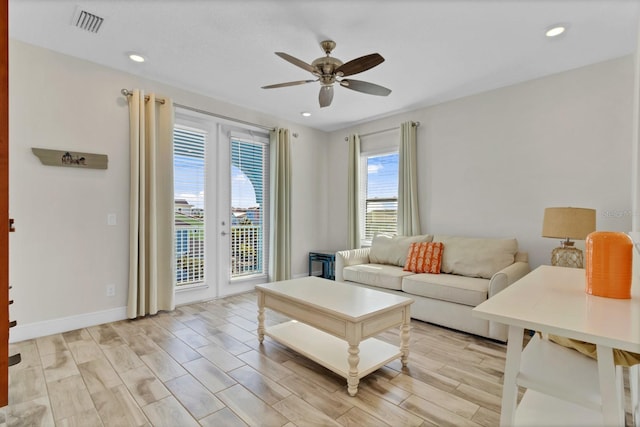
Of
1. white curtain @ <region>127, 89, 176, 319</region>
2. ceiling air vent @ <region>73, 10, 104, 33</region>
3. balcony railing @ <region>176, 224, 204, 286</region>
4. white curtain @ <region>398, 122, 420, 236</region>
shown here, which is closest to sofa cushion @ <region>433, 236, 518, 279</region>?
white curtain @ <region>398, 122, 420, 236</region>

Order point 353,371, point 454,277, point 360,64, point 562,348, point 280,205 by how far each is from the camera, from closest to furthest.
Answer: point 562,348 → point 353,371 → point 360,64 → point 454,277 → point 280,205

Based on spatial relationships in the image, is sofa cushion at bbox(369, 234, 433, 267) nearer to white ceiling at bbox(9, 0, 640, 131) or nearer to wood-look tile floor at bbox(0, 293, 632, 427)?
wood-look tile floor at bbox(0, 293, 632, 427)

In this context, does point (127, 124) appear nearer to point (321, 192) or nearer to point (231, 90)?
point (231, 90)

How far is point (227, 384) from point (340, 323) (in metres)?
0.87

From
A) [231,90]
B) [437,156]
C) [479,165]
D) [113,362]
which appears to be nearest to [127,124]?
[231,90]

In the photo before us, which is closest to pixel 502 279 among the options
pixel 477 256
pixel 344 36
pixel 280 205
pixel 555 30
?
pixel 477 256

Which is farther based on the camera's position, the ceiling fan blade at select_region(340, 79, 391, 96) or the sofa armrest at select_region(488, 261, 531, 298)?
the sofa armrest at select_region(488, 261, 531, 298)

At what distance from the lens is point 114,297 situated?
10.7ft

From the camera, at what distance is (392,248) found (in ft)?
13.6

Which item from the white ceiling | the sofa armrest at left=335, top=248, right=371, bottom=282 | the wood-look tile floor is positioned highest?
the white ceiling

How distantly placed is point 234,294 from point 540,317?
157 inches

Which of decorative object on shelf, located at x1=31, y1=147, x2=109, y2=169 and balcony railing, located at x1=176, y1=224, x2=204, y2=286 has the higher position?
decorative object on shelf, located at x1=31, y1=147, x2=109, y2=169

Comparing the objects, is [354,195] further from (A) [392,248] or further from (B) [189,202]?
(B) [189,202]

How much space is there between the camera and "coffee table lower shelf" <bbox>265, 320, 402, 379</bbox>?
209 cm
